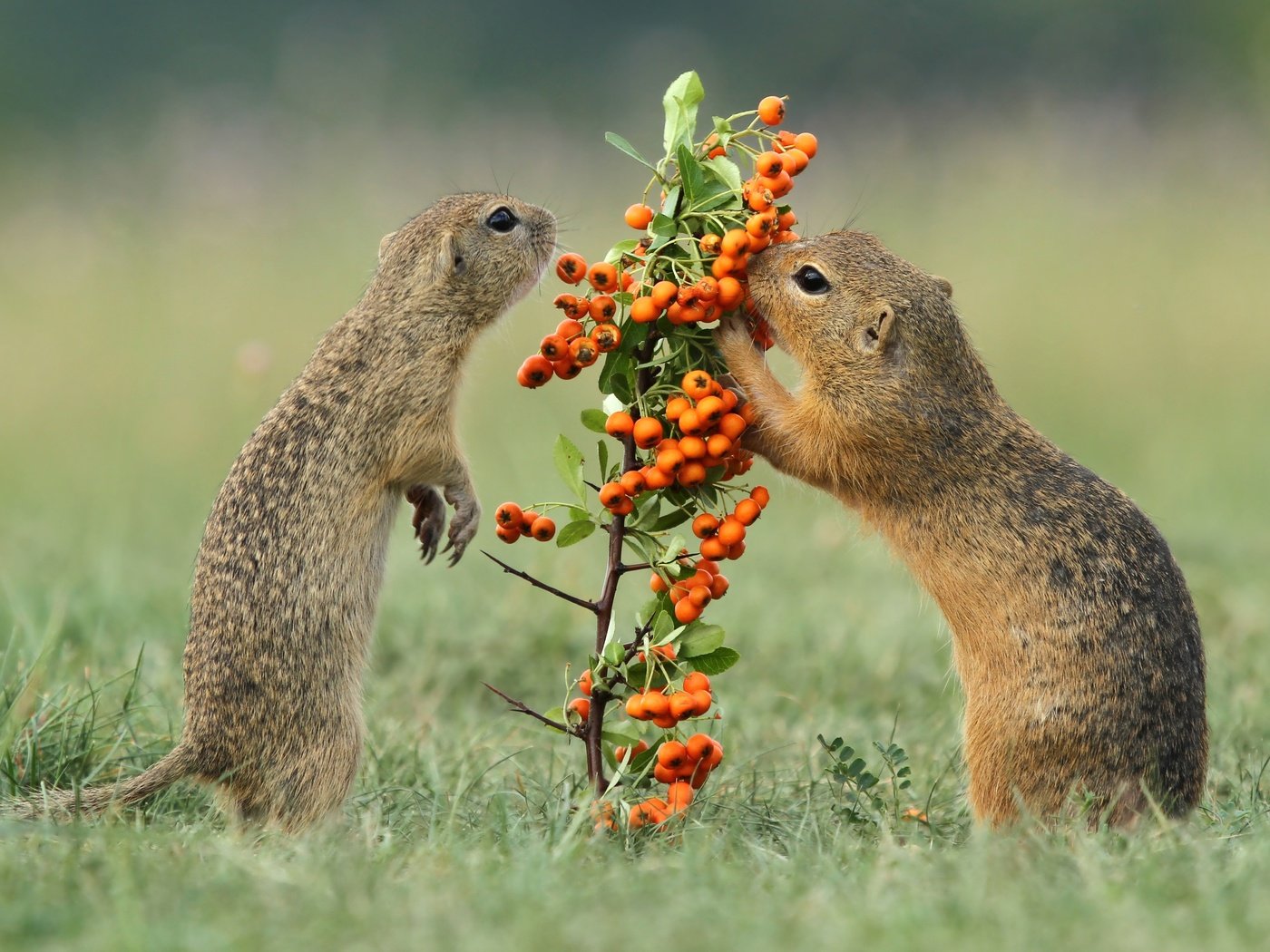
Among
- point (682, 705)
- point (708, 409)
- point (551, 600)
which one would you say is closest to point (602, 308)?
point (708, 409)

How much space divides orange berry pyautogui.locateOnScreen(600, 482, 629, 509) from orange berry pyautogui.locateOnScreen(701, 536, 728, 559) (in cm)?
25

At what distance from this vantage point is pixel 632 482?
3877mm

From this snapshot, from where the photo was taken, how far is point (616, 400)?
13.5 feet

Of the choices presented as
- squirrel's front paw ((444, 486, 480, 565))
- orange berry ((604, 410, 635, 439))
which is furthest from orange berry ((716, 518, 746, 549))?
squirrel's front paw ((444, 486, 480, 565))

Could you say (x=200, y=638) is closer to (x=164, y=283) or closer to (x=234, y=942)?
(x=234, y=942)

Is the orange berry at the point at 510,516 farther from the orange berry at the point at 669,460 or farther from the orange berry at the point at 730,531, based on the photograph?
the orange berry at the point at 730,531

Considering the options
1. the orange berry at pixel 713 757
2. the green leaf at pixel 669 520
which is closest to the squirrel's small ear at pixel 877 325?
the green leaf at pixel 669 520

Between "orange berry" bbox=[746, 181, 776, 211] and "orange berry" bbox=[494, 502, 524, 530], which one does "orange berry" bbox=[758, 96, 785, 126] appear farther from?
"orange berry" bbox=[494, 502, 524, 530]

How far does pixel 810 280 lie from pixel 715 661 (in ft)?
4.01

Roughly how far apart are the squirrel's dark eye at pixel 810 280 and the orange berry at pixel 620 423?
0.83m

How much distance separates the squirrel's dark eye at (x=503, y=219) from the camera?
514 cm

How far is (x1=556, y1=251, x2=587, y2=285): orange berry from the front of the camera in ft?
13.4

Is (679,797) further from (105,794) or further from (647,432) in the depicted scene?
(105,794)

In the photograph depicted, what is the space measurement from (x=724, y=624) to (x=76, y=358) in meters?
7.78
